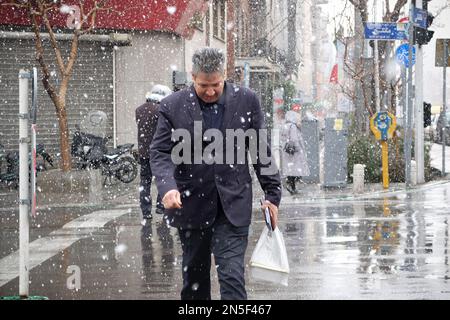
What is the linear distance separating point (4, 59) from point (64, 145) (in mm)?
6525

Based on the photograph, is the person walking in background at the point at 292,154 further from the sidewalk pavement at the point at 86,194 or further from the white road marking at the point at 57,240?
the white road marking at the point at 57,240

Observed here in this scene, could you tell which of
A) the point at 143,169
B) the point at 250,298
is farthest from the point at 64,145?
the point at 250,298

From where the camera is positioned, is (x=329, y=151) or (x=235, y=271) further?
(x=329, y=151)

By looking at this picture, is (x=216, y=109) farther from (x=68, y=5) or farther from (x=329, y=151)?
(x=68, y=5)

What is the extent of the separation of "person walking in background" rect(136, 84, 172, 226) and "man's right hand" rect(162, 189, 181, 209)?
7148 millimetres

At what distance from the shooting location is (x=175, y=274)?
879 centimetres

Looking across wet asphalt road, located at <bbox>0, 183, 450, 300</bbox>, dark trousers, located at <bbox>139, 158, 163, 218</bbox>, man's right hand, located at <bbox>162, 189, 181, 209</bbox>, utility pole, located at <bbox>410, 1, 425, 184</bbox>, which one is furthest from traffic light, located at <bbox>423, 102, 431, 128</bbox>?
man's right hand, located at <bbox>162, 189, 181, 209</bbox>

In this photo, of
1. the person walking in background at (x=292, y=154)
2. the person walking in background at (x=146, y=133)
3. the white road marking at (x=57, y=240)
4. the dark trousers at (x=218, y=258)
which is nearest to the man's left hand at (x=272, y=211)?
the dark trousers at (x=218, y=258)

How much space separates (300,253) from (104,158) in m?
11.1

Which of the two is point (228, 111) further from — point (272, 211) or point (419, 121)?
point (419, 121)

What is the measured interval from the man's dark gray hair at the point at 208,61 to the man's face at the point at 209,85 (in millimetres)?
25

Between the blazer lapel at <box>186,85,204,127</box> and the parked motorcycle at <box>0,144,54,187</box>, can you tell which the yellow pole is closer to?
the parked motorcycle at <box>0,144,54,187</box>

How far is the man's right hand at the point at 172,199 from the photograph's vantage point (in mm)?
5414

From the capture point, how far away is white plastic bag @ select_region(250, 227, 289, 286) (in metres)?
5.63
